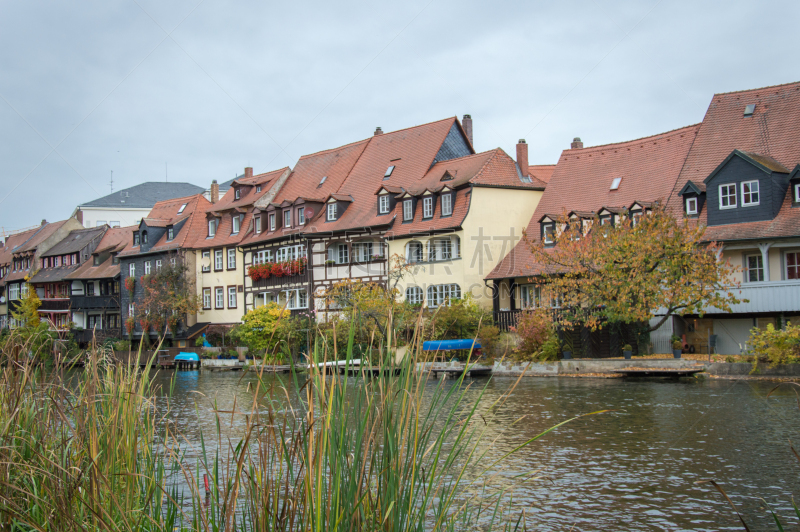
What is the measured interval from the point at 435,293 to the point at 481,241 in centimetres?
339

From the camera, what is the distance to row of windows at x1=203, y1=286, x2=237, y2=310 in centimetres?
5162

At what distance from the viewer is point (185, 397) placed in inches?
1030

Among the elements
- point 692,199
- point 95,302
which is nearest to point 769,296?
point 692,199

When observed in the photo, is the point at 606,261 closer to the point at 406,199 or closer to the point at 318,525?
the point at 406,199

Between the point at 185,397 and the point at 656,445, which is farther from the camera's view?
the point at 185,397

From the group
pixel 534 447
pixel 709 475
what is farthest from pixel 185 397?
pixel 709 475

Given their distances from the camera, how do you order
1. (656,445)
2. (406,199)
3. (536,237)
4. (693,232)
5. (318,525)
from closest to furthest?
(318,525)
(656,445)
(693,232)
(536,237)
(406,199)

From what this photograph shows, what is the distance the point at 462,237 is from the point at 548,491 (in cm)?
2692

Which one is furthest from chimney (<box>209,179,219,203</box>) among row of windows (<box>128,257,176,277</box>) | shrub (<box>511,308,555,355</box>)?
shrub (<box>511,308,555,355</box>)

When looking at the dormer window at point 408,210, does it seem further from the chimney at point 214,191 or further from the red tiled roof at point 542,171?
the chimney at point 214,191

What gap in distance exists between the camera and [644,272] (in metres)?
27.8

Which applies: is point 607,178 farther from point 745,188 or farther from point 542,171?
point 542,171

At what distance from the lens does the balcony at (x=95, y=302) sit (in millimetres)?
60541

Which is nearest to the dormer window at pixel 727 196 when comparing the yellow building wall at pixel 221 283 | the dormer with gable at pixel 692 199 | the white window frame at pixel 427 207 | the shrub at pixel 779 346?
the dormer with gable at pixel 692 199
